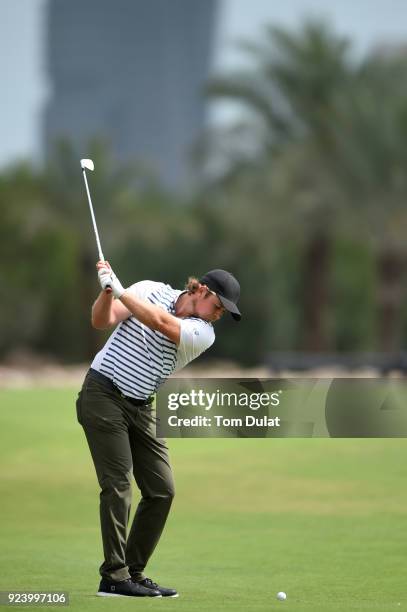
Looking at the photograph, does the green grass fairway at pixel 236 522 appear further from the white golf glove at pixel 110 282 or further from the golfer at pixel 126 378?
the white golf glove at pixel 110 282

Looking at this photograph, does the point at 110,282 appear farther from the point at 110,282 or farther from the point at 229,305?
the point at 229,305

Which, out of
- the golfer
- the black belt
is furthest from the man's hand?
the black belt

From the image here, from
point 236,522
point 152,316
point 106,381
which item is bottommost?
point 236,522

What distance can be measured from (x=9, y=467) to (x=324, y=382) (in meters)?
7.35

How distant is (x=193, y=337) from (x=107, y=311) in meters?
0.52

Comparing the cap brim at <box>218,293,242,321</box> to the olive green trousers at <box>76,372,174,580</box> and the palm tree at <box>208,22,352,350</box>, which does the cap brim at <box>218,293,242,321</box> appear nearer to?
the olive green trousers at <box>76,372,174,580</box>

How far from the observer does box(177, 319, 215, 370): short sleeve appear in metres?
7.36

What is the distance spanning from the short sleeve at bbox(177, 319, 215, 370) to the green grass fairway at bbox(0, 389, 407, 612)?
1.44 m

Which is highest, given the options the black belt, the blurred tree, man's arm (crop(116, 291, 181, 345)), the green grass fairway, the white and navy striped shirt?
A: the blurred tree

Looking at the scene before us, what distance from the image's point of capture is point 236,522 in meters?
12.2

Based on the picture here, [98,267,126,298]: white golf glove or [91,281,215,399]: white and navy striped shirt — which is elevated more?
[98,267,126,298]: white golf glove

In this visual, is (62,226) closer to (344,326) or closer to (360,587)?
A: (344,326)

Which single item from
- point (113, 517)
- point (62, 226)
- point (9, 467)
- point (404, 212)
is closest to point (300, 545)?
point (113, 517)

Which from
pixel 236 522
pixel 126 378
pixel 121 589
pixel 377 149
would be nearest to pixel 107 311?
pixel 126 378
